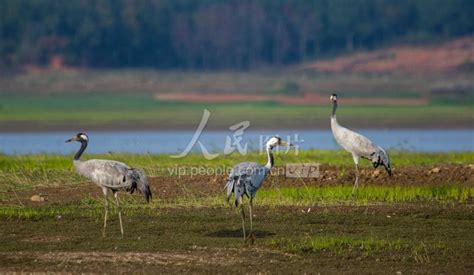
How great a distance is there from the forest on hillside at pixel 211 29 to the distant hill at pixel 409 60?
1593mm

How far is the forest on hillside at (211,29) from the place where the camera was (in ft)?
214

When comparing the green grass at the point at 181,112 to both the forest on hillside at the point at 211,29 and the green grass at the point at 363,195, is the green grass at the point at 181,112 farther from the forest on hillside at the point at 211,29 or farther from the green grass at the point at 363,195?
the green grass at the point at 363,195

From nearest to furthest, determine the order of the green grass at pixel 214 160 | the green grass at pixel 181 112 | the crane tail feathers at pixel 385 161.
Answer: the crane tail feathers at pixel 385 161 < the green grass at pixel 214 160 < the green grass at pixel 181 112

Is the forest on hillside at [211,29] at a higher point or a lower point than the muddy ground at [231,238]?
higher

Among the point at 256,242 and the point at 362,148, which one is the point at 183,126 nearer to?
the point at 362,148

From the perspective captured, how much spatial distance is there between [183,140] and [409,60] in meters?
31.3

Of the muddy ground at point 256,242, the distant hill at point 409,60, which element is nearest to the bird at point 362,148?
the muddy ground at point 256,242

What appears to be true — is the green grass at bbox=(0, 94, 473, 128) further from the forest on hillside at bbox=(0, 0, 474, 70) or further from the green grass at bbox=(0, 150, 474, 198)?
the green grass at bbox=(0, 150, 474, 198)

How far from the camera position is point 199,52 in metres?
69.8

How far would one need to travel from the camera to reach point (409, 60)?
63.6 m

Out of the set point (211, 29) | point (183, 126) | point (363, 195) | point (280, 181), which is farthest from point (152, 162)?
point (211, 29)

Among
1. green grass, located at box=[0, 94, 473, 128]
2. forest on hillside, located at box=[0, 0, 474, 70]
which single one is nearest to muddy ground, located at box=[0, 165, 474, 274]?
green grass, located at box=[0, 94, 473, 128]

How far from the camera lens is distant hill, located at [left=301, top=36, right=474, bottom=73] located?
203ft

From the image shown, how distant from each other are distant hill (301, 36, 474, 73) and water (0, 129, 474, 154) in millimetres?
21396
